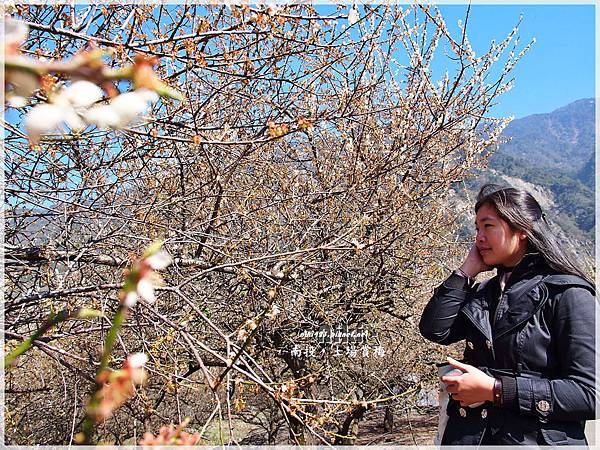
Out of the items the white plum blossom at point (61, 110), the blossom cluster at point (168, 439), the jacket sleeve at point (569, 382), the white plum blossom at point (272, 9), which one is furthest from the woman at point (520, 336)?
the white plum blossom at point (61, 110)

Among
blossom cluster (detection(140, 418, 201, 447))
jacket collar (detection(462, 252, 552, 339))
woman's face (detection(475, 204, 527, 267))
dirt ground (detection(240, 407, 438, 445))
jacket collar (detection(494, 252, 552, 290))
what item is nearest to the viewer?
blossom cluster (detection(140, 418, 201, 447))

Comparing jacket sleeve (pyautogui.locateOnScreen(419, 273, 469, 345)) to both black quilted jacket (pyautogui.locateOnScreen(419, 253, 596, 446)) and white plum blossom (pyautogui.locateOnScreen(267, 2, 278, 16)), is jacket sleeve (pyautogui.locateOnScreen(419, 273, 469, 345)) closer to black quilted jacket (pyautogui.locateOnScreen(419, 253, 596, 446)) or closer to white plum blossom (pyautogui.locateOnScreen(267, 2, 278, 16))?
black quilted jacket (pyautogui.locateOnScreen(419, 253, 596, 446))

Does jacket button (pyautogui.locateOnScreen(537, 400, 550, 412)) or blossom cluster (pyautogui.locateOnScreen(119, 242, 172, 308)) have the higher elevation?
blossom cluster (pyautogui.locateOnScreen(119, 242, 172, 308))

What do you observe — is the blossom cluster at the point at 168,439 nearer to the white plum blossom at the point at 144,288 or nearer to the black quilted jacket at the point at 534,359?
the white plum blossom at the point at 144,288

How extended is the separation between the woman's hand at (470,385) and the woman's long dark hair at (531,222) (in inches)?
18.9

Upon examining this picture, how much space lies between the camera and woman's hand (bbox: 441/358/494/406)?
1.84 m

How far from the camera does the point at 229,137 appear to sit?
3.33m

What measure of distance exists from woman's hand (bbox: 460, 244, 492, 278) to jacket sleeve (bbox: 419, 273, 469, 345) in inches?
1.7

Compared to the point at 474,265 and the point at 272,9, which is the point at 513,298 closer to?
the point at 474,265

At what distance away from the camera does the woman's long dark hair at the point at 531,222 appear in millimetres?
1993

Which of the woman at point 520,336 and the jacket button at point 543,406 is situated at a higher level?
the woman at point 520,336

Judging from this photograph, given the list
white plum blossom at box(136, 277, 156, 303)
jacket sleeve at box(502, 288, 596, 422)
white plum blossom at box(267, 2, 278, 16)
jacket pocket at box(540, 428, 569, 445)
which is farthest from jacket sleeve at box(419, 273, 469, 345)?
white plum blossom at box(136, 277, 156, 303)

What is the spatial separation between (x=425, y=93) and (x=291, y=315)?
2175 millimetres

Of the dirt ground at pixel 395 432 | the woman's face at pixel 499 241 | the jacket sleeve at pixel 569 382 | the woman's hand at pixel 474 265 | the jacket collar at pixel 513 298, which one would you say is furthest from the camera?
the dirt ground at pixel 395 432
